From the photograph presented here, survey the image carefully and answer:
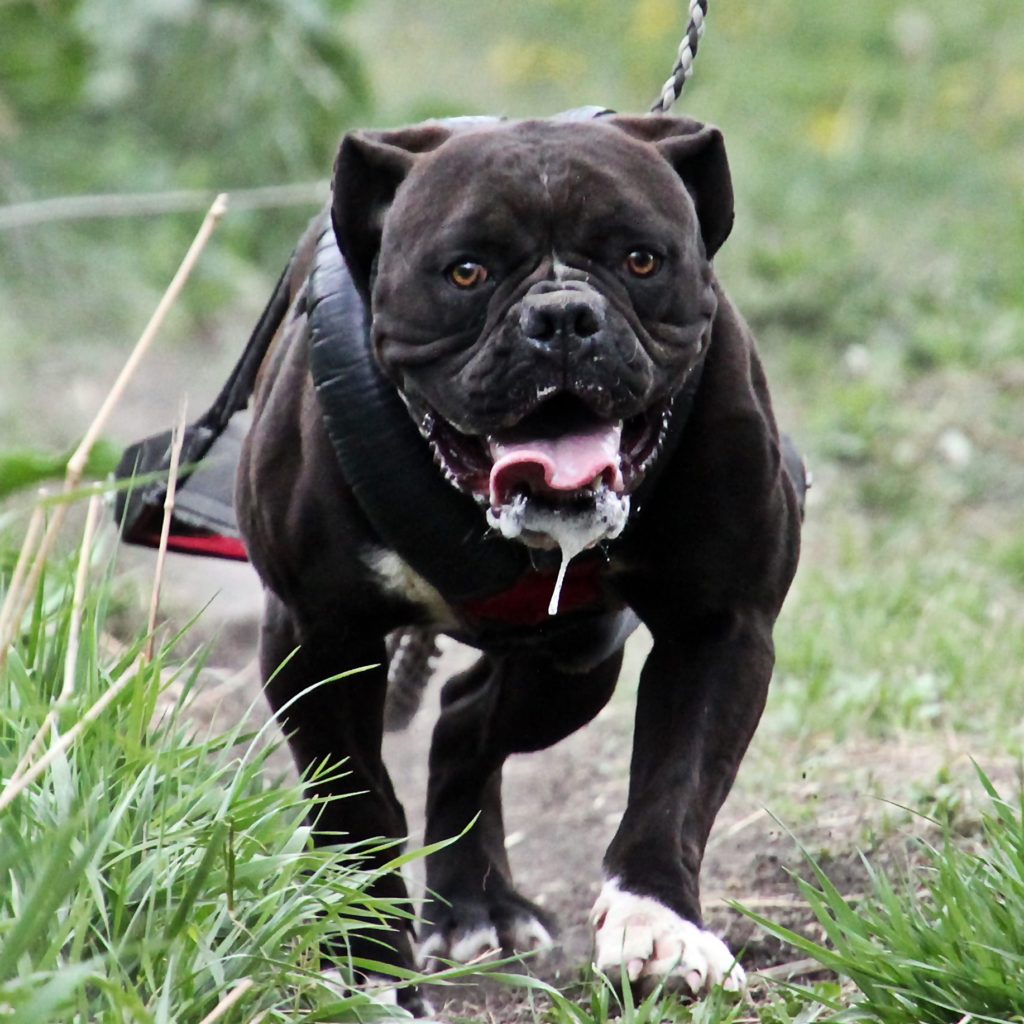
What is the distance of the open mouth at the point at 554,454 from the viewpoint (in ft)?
9.55

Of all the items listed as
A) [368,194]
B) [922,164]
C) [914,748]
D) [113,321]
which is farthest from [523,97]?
[368,194]

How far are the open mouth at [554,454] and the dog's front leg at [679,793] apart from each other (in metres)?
0.37

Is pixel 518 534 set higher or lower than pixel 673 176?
lower

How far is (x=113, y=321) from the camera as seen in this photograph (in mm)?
8195

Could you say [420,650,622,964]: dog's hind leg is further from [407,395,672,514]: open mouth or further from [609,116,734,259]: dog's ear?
[609,116,734,259]: dog's ear

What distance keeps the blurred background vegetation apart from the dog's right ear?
2369 millimetres

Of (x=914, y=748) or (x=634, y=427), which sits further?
(x=914, y=748)

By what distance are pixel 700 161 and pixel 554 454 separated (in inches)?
22.7

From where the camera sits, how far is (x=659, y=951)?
2971mm

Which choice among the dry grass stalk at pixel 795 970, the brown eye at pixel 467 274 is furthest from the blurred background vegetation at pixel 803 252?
the brown eye at pixel 467 274

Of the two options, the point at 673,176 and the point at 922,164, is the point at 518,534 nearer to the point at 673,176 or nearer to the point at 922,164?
the point at 673,176

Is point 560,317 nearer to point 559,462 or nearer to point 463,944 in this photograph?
point 559,462

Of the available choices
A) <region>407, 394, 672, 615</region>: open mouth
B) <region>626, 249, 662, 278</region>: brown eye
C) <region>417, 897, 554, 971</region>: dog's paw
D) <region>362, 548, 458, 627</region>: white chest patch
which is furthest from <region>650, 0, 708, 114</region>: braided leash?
<region>417, 897, 554, 971</region>: dog's paw

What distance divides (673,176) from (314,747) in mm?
1120
